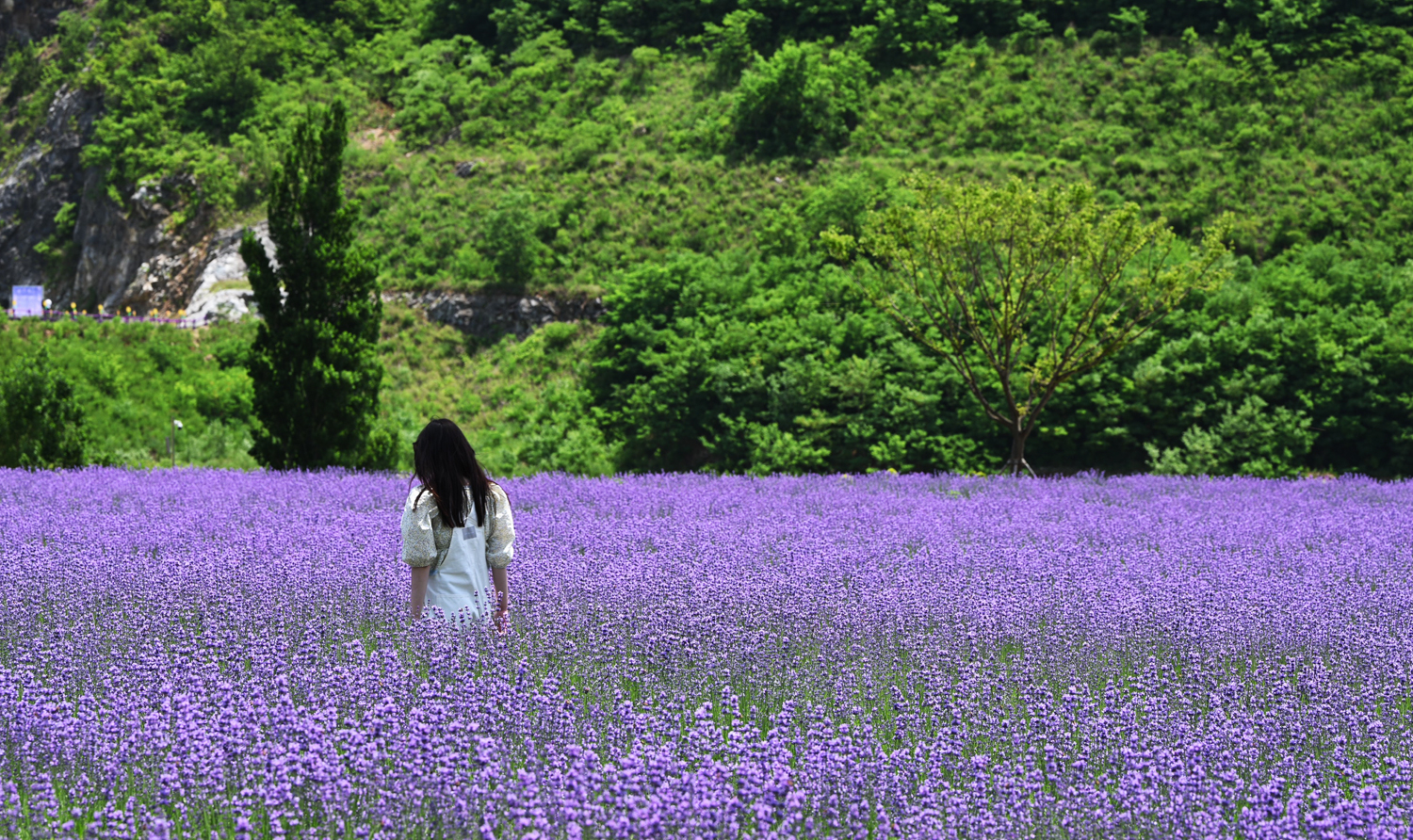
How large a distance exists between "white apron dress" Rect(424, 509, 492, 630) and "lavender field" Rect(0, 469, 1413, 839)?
0.22m

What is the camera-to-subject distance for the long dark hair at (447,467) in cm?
450

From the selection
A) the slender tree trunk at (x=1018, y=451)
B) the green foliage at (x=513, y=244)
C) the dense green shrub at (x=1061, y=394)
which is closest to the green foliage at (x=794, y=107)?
the green foliage at (x=513, y=244)

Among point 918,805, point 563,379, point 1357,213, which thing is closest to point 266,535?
point 918,805

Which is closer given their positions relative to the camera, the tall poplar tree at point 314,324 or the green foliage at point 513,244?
the tall poplar tree at point 314,324

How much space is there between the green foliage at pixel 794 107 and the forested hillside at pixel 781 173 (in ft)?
0.36

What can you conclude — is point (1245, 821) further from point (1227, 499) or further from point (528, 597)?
point (1227, 499)

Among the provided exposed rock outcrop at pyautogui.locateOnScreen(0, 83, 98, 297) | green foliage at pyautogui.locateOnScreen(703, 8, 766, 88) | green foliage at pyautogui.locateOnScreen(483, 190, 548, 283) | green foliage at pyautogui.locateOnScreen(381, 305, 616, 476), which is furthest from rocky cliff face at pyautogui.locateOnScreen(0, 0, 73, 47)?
green foliage at pyautogui.locateOnScreen(483, 190, 548, 283)

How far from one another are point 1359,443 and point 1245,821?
63.0ft

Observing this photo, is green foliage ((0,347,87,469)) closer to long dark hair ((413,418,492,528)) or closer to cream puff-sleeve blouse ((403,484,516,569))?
cream puff-sleeve blouse ((403,484,516,569))

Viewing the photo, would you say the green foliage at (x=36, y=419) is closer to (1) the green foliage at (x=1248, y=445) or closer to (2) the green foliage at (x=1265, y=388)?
(2) the green foliage at (x=1265, y=388)

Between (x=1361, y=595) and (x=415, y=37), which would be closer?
(x=1361, y=595)

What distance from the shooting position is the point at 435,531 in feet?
15.4

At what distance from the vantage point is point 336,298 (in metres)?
15.6

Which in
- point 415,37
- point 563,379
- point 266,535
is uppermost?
point 415,37
